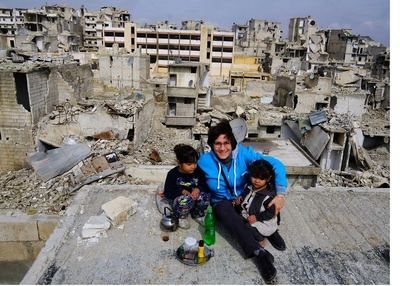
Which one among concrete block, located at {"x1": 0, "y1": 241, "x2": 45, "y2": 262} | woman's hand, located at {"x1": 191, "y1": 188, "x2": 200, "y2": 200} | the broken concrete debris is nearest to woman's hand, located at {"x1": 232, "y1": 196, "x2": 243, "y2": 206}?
woman's hand, located at {"x1": 191, "y1": 188, "x2": 200, "y2": 200}

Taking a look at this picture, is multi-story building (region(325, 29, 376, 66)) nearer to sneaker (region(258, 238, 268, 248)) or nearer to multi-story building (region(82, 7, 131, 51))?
multi-story building (region(82, 7, 131, 51))

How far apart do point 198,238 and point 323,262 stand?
1.36m

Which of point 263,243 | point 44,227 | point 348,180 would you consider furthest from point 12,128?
point 348,180

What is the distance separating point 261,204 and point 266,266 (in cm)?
75

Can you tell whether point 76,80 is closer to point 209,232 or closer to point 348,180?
point 348,180

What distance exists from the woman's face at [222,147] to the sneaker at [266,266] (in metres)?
1.21

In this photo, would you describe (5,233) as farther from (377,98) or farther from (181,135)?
(377,98)

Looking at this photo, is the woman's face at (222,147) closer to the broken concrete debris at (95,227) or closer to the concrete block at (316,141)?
the broken concrete debris at (95,227)

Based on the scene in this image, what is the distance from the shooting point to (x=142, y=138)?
615 inches

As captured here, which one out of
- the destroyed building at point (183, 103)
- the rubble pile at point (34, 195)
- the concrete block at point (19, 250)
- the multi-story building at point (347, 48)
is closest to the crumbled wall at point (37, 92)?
the rubble pile at point (34, 195)

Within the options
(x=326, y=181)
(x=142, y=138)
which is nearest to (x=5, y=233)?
(x=326, y=181)

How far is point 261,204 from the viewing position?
3.54 m

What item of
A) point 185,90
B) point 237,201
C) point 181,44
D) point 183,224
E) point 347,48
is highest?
point 347,48

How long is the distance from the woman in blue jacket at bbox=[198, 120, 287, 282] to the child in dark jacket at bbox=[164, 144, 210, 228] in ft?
0.38
